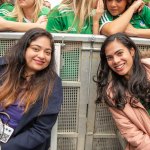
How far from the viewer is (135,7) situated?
2.53 metres

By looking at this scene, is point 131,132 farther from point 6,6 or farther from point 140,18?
point 6,6

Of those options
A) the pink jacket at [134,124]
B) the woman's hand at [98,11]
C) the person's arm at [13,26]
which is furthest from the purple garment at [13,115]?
the woman's hand at [98,11]

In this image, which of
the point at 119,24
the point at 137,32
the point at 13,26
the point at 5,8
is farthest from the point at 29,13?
the point at 137,32

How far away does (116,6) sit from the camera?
259cm

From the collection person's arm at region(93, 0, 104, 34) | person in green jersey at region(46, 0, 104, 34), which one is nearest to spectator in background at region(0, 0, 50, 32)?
person in green jersey at region(46, 0, 104, 34)

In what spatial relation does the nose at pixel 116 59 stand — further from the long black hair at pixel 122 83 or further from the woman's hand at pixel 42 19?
the woman's hand at pixel 42 19

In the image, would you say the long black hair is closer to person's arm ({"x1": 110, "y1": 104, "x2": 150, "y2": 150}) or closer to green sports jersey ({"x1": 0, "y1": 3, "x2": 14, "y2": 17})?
person's arm ({"x1": 110, "y1": 104, "x2": 150, "y2": 150})

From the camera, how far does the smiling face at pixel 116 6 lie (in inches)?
102

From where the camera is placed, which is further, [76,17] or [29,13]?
[29,13]

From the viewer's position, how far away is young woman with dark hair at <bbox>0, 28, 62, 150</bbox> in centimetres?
218

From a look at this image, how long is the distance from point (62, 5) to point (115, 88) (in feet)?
2.85

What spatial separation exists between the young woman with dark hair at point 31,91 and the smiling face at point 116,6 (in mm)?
648

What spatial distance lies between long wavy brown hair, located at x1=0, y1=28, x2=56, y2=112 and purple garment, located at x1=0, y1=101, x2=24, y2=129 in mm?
30

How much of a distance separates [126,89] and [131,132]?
0.32 meters
